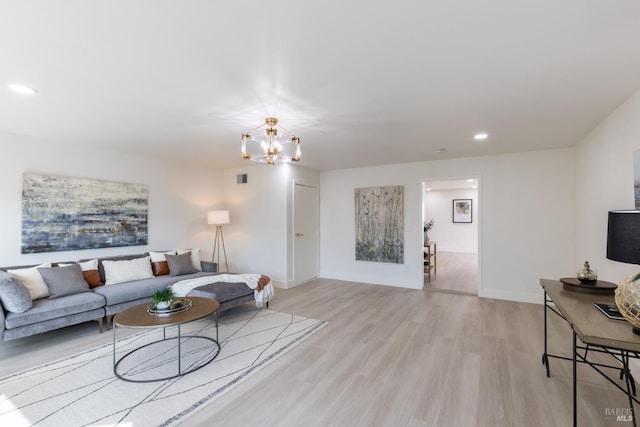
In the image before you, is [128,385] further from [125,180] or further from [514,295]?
[514,295]

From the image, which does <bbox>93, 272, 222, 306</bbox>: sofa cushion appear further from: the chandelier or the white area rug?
the chandelier

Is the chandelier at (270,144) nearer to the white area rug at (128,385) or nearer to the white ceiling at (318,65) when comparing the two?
the white ceiling at (318,65)

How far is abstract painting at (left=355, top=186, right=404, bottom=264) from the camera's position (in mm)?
5625

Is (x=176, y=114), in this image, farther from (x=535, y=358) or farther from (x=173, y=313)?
(x=535, y=358)

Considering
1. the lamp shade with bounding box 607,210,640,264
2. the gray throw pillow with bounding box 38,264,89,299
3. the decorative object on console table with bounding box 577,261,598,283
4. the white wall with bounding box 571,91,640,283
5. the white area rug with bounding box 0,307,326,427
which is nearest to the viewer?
the lamp shade with bounding box 607,210,640,264

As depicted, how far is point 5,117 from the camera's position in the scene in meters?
3.01

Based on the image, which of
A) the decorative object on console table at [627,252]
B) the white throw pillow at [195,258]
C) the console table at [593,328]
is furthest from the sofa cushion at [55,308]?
the decorative object on console table at [627,252]

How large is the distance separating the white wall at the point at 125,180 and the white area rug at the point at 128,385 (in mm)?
1866

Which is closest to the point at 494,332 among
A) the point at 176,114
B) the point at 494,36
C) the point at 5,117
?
the point at 494,36

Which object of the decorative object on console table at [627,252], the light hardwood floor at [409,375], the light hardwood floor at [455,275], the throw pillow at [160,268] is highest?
the decorative object on console table at [627,252]

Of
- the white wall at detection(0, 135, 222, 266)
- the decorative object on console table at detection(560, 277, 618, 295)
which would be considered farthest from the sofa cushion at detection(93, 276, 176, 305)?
the decorative object on console table at detection(560, 277, 618, 295)

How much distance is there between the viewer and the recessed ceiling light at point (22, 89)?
2.30 m

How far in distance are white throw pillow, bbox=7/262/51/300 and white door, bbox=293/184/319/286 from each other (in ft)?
11.8

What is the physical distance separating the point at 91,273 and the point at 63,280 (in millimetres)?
401
